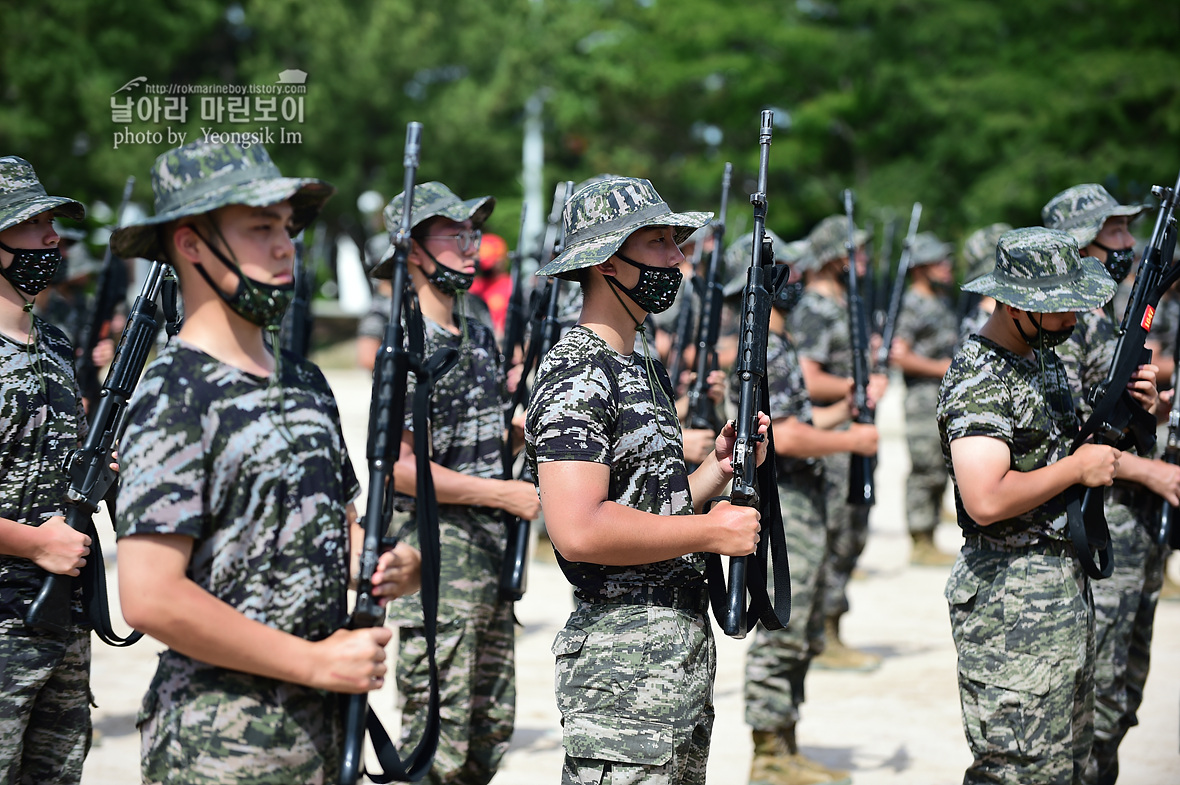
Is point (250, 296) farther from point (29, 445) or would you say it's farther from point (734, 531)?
point (29, 445)

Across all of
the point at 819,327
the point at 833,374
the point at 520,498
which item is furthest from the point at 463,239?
the point at 833,374

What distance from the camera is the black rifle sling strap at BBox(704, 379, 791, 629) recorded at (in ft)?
11.9

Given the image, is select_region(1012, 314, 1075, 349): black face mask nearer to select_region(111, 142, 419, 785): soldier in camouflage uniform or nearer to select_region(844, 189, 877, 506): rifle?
select_region(844, 189, 877, 506): rifle

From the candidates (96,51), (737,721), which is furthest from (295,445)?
(96,51)

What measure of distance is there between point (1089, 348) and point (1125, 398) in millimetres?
493

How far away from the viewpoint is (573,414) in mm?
3199

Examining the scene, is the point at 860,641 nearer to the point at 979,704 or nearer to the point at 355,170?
the point at 979,704

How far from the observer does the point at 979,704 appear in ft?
13.7

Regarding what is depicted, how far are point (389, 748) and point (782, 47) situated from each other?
115 ft

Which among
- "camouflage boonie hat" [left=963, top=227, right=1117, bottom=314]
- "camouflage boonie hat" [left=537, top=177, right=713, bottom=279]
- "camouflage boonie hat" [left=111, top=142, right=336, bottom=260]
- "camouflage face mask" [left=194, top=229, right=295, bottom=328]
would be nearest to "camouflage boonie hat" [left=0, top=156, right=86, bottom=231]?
"camouflage boonie hat" [left=111, top=142, right=336, bottom=260]

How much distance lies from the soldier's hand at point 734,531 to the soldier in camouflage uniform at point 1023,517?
1.10 m

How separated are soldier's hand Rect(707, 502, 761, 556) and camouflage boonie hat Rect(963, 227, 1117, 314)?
1.45 m

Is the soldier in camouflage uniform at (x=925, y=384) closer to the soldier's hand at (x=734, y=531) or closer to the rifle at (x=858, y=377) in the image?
the rifle at (x=858, y=377)

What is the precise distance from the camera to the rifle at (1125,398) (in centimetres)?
423
